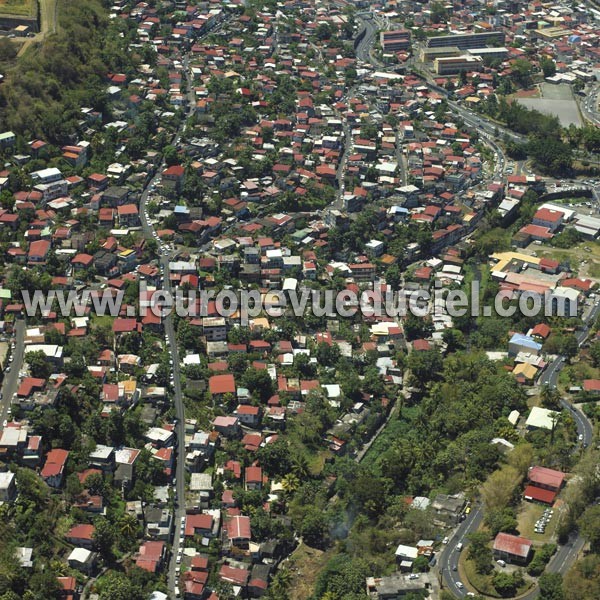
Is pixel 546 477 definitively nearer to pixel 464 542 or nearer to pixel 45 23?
pixel 464 542

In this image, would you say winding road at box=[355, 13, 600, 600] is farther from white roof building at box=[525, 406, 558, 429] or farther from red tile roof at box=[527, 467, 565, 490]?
red tile roof at box=[527, 467, 565, 490]

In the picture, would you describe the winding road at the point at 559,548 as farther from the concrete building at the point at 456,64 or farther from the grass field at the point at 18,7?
the grass field at the point at 18,7

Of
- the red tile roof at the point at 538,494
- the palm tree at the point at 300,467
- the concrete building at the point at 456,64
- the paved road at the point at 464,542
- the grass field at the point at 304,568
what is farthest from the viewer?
the concrete building at the point at 456,64

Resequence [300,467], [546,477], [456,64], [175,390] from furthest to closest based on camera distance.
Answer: [456,64] < [175,390] < [300,467] < [546,477]

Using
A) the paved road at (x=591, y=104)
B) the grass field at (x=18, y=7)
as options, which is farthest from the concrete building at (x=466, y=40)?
the grass field at (x=18, y=7)

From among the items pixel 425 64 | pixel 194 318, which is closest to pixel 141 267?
pixel 194 318

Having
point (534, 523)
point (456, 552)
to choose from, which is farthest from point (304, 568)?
point (534, 523)

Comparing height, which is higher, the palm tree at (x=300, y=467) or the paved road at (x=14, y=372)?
the paved road at (x=14, y=372)
